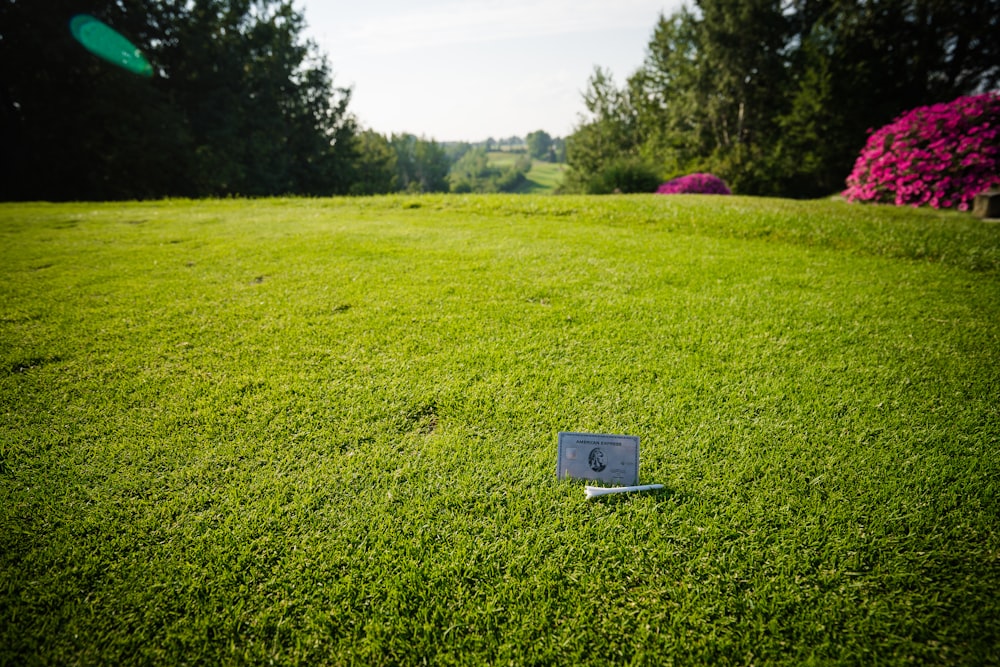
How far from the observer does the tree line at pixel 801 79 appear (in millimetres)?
19641

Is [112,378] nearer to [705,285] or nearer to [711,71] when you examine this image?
[705,285]

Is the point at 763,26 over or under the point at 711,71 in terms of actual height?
over

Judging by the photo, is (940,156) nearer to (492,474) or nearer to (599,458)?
(599,458)

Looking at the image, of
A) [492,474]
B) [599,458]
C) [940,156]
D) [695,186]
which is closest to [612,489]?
[599,458]

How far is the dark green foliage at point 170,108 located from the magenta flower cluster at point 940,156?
29839mm

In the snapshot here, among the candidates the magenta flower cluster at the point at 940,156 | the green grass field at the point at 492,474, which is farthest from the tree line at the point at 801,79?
the green grass field at the point at 492,474

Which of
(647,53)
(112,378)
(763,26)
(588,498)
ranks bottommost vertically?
(588,498)

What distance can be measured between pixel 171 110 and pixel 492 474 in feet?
98.2

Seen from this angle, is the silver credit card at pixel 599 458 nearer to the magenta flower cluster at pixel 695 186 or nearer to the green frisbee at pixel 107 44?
the magenta flower cluster at pixel 695 186

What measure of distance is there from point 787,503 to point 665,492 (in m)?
0.57

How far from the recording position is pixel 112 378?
289 centimetres

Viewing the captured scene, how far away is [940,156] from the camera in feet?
34.4

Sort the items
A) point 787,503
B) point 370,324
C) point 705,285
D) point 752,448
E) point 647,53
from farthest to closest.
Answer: point 647,53
point 705,285
point 370,324
point 752,448
point 787,503

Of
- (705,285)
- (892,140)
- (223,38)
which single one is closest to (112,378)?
(705,285)
